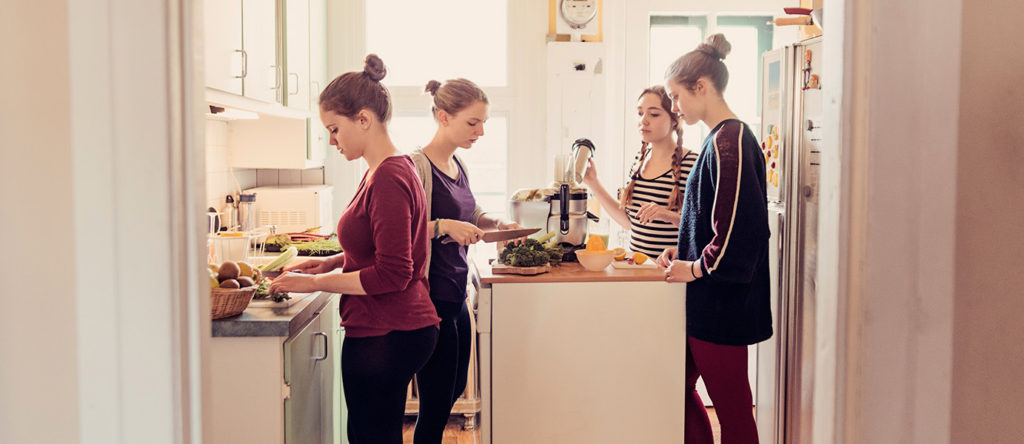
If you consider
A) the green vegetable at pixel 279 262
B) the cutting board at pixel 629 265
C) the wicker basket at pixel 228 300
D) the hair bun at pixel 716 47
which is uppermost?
the hair bun at pixel 716 47

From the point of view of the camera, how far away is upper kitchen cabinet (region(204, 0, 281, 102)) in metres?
2.17

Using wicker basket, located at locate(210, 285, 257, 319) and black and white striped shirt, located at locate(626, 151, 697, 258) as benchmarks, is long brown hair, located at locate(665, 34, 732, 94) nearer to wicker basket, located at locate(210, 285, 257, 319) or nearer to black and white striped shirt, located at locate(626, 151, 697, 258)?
black and white striped shirt, located at locate(626, 151, 697, 258)

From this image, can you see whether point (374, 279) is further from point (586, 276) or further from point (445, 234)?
point (586, 276)

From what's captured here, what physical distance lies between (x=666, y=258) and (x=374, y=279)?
1065mm

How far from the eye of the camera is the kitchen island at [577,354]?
2455mm

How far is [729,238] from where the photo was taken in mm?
2213

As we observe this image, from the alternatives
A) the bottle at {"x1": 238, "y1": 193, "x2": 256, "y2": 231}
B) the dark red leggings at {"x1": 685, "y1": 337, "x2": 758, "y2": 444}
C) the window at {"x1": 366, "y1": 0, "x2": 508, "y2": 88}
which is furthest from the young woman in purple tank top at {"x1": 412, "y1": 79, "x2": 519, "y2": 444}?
the window at {"x1": 366, "y1": 0, "x2": 508, "y2": 88}

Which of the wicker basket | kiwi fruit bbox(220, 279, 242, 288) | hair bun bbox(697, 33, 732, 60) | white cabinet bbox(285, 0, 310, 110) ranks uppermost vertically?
white cabinet bbox(285, 0, 310, 110)

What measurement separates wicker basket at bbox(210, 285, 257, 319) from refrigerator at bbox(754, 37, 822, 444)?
1.79 meters

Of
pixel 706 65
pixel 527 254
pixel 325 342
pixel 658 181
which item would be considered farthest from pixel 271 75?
pixel 706 65

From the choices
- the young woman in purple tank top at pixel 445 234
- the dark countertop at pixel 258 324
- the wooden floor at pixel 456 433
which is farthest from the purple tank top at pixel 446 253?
the wooden floor at pixel 456 433

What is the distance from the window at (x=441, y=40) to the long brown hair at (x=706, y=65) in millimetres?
1957
